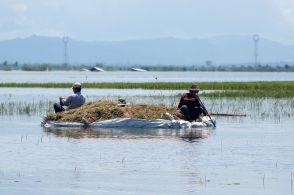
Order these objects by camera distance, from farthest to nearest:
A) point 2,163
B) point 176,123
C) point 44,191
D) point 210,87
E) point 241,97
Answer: point 210,87, point 241,97, point 176,123, point 2,163, point 44,191

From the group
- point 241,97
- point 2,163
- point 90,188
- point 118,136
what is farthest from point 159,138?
point 241,97

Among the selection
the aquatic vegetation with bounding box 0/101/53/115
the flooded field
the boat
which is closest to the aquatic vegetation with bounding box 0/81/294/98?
the aquatic vegetation with bounding box 0/101/53/115

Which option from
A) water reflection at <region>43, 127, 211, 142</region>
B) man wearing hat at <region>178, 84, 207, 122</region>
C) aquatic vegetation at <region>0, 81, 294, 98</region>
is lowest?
Result: water reflection at <region>43, 127, 211, 142</region>

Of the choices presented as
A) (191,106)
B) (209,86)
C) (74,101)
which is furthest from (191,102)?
(209,86)

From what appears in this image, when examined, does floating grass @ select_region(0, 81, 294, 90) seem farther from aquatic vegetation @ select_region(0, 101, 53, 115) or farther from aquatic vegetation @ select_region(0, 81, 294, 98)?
aquatic vegetation @ select_region(0, 101, 53, 115)

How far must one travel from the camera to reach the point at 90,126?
91.8 feet

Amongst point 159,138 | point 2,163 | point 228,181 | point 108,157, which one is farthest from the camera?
point 159,138

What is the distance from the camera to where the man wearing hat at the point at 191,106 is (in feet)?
92.5

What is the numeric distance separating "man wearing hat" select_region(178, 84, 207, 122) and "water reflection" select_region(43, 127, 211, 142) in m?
0.77

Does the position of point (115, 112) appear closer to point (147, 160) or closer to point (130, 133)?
point (130, 133)

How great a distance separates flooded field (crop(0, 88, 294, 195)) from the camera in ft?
54.3

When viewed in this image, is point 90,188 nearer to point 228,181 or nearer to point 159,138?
point 228,181

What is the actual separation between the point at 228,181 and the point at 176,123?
10.6 m

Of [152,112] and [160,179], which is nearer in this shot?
[160,179]
